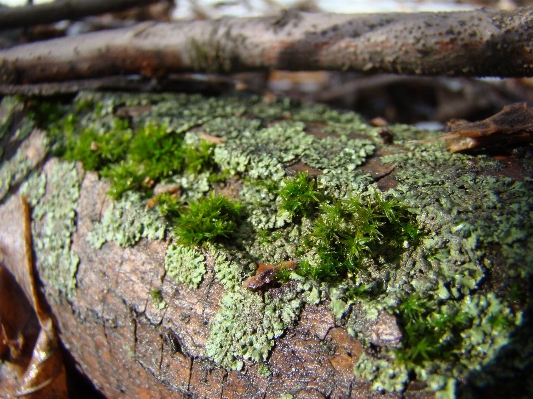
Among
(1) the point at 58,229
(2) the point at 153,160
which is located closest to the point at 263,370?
(2) the point at 153,160

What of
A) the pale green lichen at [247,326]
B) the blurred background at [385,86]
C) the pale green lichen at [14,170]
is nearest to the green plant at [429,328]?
the pale green lichen at [247,326]

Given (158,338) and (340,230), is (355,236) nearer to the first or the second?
(340,230)

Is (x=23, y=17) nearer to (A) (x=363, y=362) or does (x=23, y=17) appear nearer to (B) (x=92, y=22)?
(B) (x=92, y=22)

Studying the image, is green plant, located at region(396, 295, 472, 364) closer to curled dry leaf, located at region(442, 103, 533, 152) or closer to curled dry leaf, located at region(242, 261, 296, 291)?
curled dry leaf, located at region(242, 261, 296, 291)

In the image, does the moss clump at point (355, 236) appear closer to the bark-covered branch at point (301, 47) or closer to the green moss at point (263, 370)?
the green moss at point (263, 370)

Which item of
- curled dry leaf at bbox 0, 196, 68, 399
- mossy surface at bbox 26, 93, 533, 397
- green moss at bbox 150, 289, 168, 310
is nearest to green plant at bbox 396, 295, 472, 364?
mossy surface at bbox 26, 93, 533, 397

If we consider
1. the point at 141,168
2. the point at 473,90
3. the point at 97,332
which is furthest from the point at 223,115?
the point at 473,90
